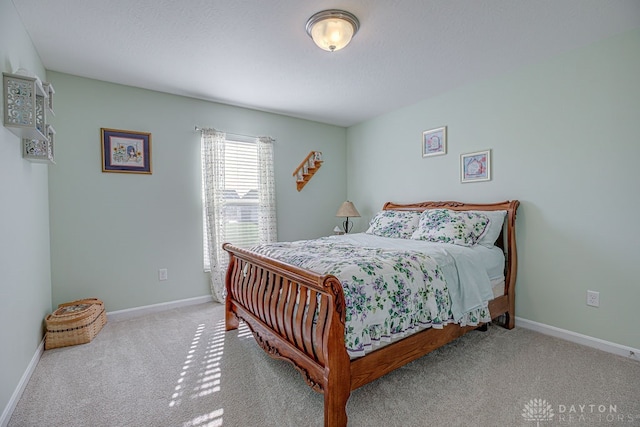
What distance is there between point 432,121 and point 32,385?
413 centimetres

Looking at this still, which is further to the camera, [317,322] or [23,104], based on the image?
Answer: [23,104]

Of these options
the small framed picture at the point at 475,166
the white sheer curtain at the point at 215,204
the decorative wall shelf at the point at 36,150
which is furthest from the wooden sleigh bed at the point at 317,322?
the decorative wall shelf at the point at 36,150

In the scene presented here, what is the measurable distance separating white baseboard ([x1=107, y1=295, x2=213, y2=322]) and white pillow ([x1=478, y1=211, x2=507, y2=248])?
3.00 meters

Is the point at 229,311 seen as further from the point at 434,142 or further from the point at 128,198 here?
the point at 434,142

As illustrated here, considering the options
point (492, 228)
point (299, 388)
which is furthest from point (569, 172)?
point (299, 388)

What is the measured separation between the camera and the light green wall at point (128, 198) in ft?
9.11

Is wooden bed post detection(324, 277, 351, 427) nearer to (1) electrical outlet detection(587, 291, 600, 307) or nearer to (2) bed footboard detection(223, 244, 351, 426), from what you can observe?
(2) bed footboard detection(223, 244, 351, 426)

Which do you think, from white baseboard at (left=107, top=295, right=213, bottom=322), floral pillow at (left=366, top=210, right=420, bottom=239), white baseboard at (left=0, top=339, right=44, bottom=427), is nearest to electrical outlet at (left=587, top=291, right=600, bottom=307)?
floral pillow at (left=366, top=210, right=420, bottom=239)

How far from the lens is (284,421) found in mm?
1542

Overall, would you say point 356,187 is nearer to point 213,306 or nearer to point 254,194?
point 254,194

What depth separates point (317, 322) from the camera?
60.0 inches

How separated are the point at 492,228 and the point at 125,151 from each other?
3645 mm

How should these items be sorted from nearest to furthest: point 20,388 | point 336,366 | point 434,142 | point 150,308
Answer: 1. point 336,366
2. point 20,388
3. point 150,308
4. point 434,142

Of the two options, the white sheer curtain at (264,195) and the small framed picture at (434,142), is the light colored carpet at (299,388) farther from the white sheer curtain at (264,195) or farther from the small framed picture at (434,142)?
the small framed picture at (434,142)
